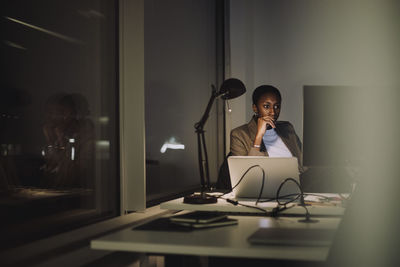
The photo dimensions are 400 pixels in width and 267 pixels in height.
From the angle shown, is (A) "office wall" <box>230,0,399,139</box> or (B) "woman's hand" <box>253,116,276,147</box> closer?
(B) "woman's hand" <box>253,116,276,147</box>

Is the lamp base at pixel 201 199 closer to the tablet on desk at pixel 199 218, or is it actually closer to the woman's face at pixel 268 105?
the tablet on desk at pixel 199 218

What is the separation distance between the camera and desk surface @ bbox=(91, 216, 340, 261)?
4.10 feet

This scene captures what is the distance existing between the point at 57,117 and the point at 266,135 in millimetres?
2051

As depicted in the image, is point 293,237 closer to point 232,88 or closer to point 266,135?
point 232,88

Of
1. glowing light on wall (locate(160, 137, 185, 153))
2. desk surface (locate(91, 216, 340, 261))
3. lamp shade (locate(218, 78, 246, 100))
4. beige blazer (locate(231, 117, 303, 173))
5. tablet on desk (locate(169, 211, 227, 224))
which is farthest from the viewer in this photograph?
beige blazer (locate(231, 117, 303, 173))

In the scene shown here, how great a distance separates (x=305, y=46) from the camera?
486cm

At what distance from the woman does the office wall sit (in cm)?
118

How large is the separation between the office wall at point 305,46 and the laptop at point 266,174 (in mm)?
2694

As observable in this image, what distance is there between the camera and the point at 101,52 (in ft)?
8.06

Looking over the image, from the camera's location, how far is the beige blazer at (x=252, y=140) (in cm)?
354

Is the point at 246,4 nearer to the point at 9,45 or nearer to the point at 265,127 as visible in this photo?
the point at 265,127

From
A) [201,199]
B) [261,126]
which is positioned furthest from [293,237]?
[261,126]

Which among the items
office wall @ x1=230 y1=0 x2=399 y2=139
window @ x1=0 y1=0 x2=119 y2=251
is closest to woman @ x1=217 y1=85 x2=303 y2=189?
office wall @ x1=230 y1=0 x2=399 y2=139

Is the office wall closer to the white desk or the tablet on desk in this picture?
the white desk
